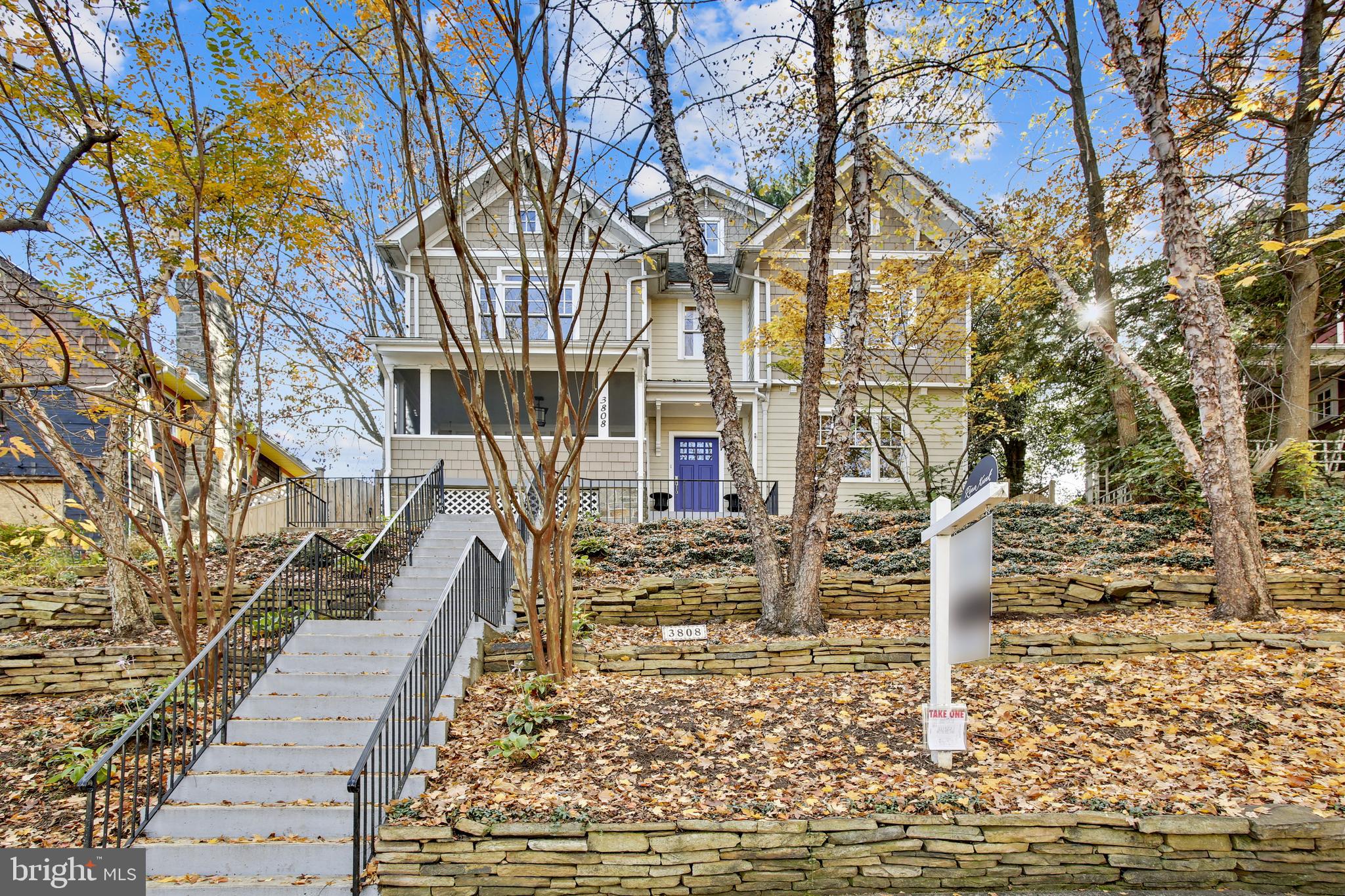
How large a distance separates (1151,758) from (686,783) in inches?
118

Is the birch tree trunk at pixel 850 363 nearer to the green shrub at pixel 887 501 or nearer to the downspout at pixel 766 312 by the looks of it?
the green shrub at pixel 887 501

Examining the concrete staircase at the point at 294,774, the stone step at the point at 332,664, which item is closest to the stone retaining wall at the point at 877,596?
the stone step at the point at 332,664

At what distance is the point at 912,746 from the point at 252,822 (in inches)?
171

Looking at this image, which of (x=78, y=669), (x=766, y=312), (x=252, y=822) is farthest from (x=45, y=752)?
(x=766, y=312)

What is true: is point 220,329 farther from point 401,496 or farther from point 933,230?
point 933,230

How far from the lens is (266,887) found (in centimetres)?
396

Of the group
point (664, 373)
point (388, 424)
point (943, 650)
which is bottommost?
point (943, 650)

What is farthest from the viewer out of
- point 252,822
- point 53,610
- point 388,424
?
point 388,424

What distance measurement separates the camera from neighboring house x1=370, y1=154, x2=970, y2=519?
13820mm

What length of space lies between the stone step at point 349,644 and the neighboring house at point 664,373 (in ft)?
22.9

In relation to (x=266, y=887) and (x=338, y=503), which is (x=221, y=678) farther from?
(x=338, y=503)

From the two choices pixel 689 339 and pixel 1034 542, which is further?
pixel 689 339

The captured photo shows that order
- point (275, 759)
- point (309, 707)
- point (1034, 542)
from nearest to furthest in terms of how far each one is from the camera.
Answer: point (275, 759)
point (309, 707)
point (1034, 542)

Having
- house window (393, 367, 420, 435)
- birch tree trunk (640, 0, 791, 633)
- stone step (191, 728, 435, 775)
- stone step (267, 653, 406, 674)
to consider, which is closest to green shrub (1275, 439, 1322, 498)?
birch tree trunk (640, 0, 791, 633)
